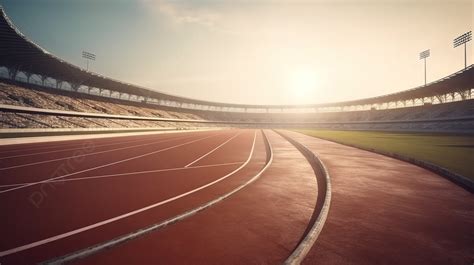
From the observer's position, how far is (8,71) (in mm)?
30703

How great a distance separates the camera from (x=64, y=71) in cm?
3384

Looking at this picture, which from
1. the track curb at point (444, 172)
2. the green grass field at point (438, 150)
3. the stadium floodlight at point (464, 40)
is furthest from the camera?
the stadium floodlight at point (464, 40)

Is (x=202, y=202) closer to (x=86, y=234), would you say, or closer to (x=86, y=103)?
(x=86, y=234)

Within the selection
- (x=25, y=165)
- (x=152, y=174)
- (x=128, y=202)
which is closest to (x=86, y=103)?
(x=25, y=165)

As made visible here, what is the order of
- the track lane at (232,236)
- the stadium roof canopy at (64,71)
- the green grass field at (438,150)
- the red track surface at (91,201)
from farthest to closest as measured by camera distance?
the stadium roof canopy at (64,71), the green grass field at (438,150), the red track surface at (91,201), the track lane at (232,236)

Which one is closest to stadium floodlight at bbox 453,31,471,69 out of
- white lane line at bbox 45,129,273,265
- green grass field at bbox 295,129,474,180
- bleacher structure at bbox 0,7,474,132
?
bleacher structure at bbox 0,7,474,132

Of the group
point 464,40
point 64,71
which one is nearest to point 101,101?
point 64,71

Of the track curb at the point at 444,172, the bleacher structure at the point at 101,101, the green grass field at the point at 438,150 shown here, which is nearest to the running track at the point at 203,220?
the track curb at the point at 444,172

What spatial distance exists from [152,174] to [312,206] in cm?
564

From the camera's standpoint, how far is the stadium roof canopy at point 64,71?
23.3 meters

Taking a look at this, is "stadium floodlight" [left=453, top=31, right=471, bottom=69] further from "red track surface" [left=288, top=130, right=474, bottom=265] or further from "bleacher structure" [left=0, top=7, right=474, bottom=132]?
"red track surface" [left=288, top=130, right=474, bottom=265]

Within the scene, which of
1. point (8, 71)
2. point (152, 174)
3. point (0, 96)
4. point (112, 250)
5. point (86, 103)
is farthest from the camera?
point (86, 103)

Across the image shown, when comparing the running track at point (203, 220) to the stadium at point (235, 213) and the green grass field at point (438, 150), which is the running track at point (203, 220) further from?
the green grass field at point (438, 150)

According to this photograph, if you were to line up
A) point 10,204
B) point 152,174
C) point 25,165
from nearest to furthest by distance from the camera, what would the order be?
point 10,204
point 152,174
point 25,165
